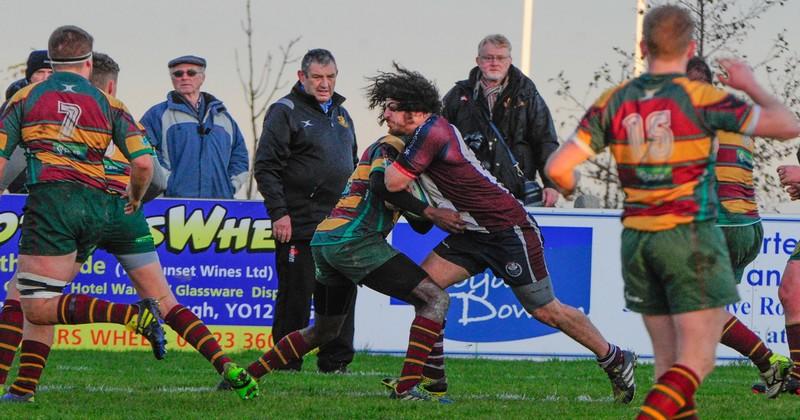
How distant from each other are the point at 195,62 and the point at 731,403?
212 inches

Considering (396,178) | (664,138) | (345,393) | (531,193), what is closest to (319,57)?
(531,193)

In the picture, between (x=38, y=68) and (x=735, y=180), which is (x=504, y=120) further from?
(x=38, y=68)

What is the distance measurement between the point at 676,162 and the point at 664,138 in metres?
0.10

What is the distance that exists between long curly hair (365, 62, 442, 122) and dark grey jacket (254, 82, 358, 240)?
8.74ft

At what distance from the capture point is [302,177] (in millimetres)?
11227

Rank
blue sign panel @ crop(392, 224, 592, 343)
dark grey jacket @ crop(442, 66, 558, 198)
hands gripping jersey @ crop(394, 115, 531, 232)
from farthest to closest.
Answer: blue sign panel @ crop(392, 224, 592, 343) → dark grey jacket @ crop(442, 66, 558, 198) → hands gripping jersey @ crop(394, 115, 531, 232)

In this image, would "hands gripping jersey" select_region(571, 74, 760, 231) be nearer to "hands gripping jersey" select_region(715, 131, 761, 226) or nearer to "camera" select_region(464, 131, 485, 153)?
"hands gripping jersey" select_region(715, 131, 761, 226)

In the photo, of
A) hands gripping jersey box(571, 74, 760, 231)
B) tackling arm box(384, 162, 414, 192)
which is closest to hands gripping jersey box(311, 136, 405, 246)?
tackling arm box(384, 162, 414, 192)

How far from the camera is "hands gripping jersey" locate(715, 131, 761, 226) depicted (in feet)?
29.1

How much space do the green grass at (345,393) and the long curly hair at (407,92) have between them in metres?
1.62

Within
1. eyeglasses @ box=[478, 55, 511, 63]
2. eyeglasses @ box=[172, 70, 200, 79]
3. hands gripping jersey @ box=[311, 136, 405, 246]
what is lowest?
hands gripping jersey @ box=[311, 136, 405, 246]

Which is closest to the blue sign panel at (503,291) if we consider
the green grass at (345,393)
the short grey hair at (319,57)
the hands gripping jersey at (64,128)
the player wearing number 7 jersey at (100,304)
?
the green grass at (345,393)

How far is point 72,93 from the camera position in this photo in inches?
304

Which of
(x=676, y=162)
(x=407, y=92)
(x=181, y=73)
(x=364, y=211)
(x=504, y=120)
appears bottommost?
(x=364, y=211)
